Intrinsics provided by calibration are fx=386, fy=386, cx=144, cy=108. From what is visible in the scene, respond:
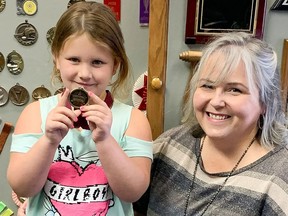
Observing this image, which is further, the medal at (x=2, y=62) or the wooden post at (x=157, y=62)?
the medal at (x=2, y=62)

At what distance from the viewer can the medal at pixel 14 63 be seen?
1.82m

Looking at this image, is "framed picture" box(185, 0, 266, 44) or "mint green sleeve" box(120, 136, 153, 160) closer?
"mint green sleeve" box(120, 136, 153, 160)

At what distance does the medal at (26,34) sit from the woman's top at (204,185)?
2.78ft

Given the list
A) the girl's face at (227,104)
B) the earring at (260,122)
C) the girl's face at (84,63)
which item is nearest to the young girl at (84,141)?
the girl's face at (84,63)

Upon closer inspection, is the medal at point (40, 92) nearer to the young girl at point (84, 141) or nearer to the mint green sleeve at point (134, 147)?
the young girl at point (84, 141)

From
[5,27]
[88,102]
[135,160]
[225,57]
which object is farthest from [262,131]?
[5,27]

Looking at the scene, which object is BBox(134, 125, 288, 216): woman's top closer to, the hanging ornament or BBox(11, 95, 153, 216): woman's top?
BBox(11, 95, 153, 216): woman's top

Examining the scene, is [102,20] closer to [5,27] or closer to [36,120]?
[36,120]

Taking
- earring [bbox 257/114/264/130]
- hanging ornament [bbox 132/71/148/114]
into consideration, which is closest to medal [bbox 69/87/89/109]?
earring [bbox 257/114/264/130]

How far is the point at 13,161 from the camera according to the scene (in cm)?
97

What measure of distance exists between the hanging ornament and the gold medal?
572 mm

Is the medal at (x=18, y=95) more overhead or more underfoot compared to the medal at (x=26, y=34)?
more underfoot

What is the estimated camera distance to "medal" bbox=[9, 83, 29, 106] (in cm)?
186

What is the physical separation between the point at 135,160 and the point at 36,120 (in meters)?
0.28
